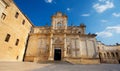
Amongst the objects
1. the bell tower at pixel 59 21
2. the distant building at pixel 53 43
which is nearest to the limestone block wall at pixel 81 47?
the distant building at pixel 53 43

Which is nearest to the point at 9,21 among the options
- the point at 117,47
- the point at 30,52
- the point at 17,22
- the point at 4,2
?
the point at 17,22

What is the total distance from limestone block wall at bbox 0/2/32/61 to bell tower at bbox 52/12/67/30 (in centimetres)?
690

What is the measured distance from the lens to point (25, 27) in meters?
21.0

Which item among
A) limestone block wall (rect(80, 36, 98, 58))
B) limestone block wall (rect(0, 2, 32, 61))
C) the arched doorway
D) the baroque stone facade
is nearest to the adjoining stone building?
limestone block wall (rect(80, 36, 98, 58))

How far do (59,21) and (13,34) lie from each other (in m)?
11.4

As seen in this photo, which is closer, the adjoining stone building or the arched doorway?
the arched doorway

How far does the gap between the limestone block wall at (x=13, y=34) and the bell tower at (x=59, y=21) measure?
22.6 feet

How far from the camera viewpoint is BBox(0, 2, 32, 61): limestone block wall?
14276 millimetres

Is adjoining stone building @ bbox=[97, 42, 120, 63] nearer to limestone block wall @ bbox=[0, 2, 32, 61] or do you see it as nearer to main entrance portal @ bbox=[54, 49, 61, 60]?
main entrance portal @ bbox=[54, 49, 61, 60]

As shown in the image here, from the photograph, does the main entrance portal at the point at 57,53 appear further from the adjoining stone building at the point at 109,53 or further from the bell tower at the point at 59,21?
the adjoining stone building at the point at 109,53

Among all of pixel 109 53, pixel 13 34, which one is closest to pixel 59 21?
pixel 13 34

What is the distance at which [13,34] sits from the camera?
16812 millimetres

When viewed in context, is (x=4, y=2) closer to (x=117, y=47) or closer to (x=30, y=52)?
(x=30, y=52)

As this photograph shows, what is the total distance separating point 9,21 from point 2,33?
2.62 m
